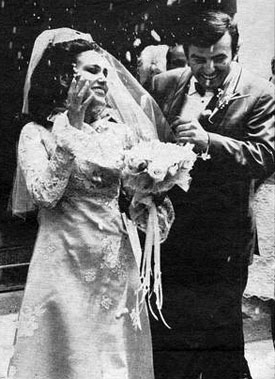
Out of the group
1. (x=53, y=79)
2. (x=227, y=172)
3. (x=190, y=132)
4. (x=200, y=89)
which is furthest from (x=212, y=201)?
(x=53, y=79)

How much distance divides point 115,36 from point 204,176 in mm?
418

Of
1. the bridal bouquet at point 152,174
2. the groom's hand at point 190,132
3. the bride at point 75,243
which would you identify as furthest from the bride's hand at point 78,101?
the groom's hand at point 190,132

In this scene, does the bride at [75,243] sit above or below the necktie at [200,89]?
below

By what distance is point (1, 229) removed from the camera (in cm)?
154

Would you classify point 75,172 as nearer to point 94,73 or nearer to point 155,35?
point 94,73

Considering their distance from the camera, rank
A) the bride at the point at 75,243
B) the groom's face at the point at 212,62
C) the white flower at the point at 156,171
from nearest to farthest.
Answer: the white flower at the point at 156,171
the bride at the point at 75,243
the groom's face at the point at 212,62

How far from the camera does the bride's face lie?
1.49m

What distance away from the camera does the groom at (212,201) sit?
1.57 metres

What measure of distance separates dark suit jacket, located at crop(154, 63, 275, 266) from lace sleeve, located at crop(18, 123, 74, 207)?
1.04 feet

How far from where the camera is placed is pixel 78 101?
4.74ft

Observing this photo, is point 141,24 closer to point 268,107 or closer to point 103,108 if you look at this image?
point 103,108

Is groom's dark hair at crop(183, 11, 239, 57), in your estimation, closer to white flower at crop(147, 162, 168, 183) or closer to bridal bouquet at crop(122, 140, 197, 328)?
bridal bouquet at crop(122, 140, 197, 328)

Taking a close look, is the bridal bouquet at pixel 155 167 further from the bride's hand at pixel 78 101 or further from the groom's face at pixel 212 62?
the groom's face at pixel 212 62

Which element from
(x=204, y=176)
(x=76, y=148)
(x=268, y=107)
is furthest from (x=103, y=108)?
(x=268, y=107)
